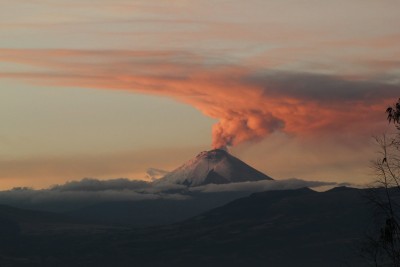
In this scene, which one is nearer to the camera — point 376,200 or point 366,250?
point 376,200

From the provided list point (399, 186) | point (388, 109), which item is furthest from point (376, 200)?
point (388, 109)

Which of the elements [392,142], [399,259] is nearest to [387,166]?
[392,142]

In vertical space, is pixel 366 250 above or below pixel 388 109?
below

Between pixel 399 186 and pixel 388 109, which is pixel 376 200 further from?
pixel 388 109

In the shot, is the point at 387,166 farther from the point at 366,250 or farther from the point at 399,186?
the point at 366,250

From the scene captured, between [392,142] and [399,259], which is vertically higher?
[392,142]

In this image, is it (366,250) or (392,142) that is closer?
(392,142)

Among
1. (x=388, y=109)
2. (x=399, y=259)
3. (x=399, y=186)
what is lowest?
(x=399, y=259)

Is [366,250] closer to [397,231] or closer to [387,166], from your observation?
[397,231]
